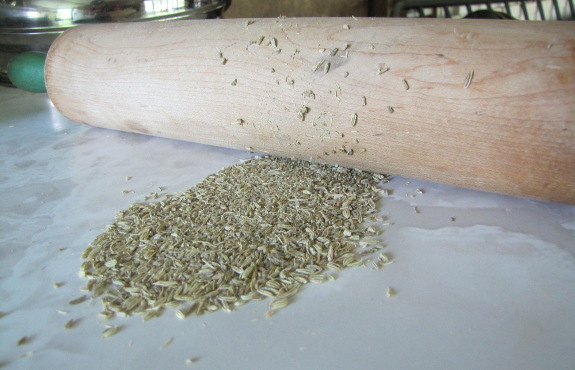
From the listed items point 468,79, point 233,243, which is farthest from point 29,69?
point 468,79

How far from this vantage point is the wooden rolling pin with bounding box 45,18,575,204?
1140mm

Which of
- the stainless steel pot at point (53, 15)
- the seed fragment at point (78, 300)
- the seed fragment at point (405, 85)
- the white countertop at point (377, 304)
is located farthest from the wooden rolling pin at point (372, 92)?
the stainless steel pot at point (53, 15)

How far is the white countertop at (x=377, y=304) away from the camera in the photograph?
855 mm

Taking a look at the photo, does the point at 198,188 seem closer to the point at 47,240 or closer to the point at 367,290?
the point at 47,240

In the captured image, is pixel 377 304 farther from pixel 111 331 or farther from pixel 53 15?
pixel 53 15

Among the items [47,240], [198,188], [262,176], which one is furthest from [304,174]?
[47,240]

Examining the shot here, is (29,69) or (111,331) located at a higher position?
(29,69)

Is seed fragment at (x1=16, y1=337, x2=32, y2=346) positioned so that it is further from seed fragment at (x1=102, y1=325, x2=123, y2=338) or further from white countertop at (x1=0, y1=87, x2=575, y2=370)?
seed fragment at (x1=102, y1=325, x2=123, y2=338)

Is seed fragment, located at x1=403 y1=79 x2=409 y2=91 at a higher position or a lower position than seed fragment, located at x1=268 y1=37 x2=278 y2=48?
lower

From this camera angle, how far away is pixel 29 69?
2.58m

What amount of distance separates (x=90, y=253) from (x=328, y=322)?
2.12 feet

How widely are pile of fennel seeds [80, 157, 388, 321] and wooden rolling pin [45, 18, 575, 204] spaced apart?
7.1 inches

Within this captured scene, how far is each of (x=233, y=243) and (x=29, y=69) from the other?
2.07m

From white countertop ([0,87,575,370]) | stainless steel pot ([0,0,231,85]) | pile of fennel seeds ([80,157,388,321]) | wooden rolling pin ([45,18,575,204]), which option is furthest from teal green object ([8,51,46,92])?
pile of fennel seeds ([80,157,388,321])
